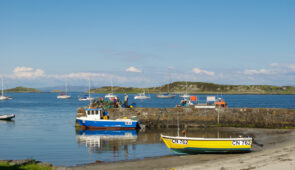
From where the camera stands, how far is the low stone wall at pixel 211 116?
118 ft

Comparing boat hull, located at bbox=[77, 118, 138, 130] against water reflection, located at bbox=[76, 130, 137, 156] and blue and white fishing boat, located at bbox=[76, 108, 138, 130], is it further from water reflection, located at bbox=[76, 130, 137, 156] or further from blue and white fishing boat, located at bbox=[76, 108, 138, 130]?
water reflection, located at bbox=[76, 130, 137, 156]

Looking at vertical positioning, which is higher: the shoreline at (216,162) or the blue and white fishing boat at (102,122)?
the blue and white fishing boat at (102,122)

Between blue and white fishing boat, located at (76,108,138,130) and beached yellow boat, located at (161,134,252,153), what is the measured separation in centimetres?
1528

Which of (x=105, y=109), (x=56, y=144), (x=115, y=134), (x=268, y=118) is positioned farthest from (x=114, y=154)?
(x=268, y=118)

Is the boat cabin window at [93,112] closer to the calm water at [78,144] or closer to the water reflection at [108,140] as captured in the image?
the water reflection at [108,140]

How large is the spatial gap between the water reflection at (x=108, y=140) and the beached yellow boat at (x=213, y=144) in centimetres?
472

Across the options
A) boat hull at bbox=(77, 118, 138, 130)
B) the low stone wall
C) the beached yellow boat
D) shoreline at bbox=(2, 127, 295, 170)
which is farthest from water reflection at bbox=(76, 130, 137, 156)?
the beached yellow boat

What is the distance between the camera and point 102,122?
127 ft

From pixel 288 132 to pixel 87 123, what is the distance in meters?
21.6

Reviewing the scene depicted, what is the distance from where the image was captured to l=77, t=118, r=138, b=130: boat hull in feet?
124

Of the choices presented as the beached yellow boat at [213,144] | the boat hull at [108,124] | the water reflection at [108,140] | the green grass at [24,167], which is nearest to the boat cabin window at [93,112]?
the boat hull at [108,124]

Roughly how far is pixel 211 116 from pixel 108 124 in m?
11.8

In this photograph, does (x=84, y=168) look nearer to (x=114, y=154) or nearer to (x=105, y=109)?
(x=114, y=154)

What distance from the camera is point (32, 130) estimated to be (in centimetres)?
4050
